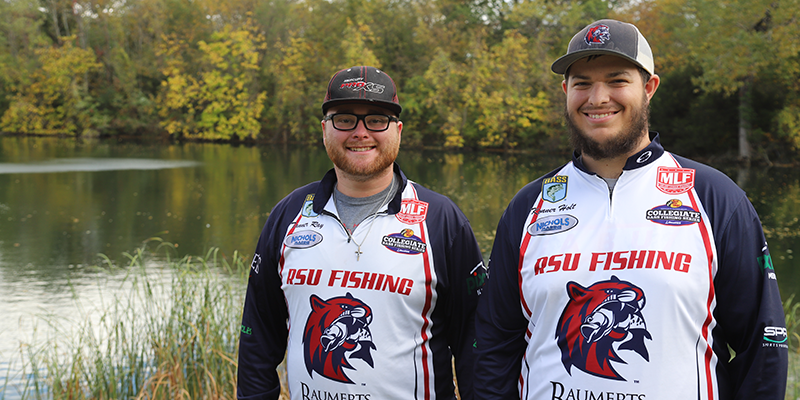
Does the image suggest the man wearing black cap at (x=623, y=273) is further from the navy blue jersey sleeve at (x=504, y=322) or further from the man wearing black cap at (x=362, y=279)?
the man wearing black cap at (x=362, y=279)

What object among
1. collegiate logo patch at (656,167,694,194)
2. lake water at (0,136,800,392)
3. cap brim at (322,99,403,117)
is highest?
cap brim at (322,99,403,117)

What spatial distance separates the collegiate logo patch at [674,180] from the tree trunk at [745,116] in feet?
85.0

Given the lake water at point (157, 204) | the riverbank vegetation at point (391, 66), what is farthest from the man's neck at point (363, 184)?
the riverbank vegetation at point (391, 66)

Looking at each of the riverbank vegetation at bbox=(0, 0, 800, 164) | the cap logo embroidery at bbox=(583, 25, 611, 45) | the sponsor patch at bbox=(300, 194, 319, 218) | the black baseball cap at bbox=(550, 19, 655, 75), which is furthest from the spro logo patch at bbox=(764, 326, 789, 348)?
the riverbank vegetation at bbox=(0, 0, 800, 164)

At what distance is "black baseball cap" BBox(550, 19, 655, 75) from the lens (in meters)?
2.02

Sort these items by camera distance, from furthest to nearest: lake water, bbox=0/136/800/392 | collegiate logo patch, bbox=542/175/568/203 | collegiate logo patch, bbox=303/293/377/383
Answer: lake water, bbox=0/136/800/392
collegiate logo patch, bbox=303/293/377/383
collegiate logo patch, bbox=542/175/568/203

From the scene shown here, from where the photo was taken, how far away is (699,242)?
1.88m

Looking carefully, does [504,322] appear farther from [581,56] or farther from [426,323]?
[581,56]

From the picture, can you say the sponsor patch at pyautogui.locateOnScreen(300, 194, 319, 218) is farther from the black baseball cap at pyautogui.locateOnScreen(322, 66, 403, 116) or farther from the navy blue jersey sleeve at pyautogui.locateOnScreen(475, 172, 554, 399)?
the navy blue jersey sleeve at pyautogui.locateOnScreen(475, 172, 554, 399)

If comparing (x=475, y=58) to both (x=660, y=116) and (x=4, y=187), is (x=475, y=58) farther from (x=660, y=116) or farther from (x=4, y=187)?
(x=4, y=187)

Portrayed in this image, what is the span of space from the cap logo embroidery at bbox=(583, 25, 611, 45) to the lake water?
511 cm

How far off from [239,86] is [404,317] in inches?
1649

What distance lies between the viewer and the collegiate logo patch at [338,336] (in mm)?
2322

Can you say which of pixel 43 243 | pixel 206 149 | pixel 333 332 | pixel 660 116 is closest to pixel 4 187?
pixel 43 243
